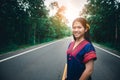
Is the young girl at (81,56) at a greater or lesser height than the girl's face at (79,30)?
lesser

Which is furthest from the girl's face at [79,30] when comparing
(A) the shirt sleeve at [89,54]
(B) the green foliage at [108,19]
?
(B) the green foliage at [108,19]

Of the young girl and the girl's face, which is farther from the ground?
the girl's face

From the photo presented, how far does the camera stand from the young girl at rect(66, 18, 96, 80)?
8.59 ft

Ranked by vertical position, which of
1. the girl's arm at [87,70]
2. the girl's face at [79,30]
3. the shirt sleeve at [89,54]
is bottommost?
the girl's arm at [87,70]

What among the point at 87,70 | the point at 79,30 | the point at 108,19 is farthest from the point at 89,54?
the point at 108,19

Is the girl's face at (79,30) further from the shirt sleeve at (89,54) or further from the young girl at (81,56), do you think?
the shirt sleeve at (89,54)

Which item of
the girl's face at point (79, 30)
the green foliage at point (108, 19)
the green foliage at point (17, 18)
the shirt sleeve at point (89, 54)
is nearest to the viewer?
the shirt sleeve at point (89, 54)

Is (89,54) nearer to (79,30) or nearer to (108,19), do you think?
(79,30)

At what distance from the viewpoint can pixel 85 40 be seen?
111 inches

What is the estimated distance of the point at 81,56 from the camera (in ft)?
8.75

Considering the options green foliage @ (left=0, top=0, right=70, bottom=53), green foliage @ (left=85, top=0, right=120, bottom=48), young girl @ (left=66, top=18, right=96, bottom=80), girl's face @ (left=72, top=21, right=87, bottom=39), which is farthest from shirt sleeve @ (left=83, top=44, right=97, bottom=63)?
green foliage @ (left=85, top=0, right=120, bottom=48)

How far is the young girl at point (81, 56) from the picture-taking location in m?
2.62

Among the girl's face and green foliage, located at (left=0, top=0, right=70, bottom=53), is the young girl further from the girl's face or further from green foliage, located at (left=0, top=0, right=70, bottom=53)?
green foliage, located at (left=0, top=0, right=70, bottom=53)

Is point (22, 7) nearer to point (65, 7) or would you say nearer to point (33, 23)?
point (33, 23)
